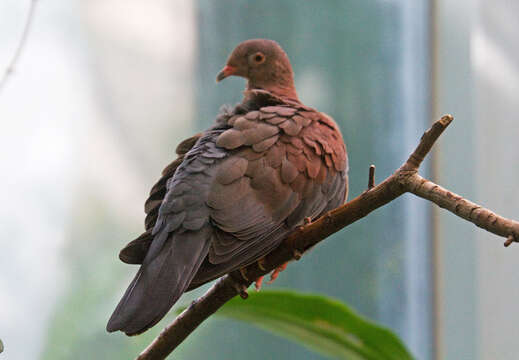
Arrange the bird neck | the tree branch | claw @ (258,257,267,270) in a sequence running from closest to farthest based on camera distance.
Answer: the tree branch, claw @ (258,257,267,270), the bird neck

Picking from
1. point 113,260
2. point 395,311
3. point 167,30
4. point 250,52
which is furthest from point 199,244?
point 395,311

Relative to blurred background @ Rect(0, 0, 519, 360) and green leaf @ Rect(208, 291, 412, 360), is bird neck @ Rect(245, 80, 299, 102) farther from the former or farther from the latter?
blurred background @ Rect(0, 0, 519, 360)

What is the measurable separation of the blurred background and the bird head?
0.65 metres

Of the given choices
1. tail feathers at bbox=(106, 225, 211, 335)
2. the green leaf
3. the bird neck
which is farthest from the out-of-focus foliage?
the bird neck

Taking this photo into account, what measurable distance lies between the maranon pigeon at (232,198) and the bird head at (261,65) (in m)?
0.31

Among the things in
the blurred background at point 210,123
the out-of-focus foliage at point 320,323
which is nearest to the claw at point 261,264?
the out-of-focus foliage at point 320,323

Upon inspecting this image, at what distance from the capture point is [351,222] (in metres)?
0.72

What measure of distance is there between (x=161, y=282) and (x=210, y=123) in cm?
135

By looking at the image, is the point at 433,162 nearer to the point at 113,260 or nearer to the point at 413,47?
the point at 413,47

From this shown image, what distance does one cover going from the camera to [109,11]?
1.94m

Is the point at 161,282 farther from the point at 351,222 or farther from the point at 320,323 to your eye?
the point at 320,323

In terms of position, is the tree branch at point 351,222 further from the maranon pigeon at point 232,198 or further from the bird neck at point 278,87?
the bird neck at point 278,87

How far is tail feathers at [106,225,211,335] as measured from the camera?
672mm

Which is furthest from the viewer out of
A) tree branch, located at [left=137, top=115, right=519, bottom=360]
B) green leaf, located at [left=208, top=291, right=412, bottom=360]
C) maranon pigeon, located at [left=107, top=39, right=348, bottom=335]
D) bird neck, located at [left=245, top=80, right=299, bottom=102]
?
bird neck, located at [left=245, top=80, right=299, bottom=102]
